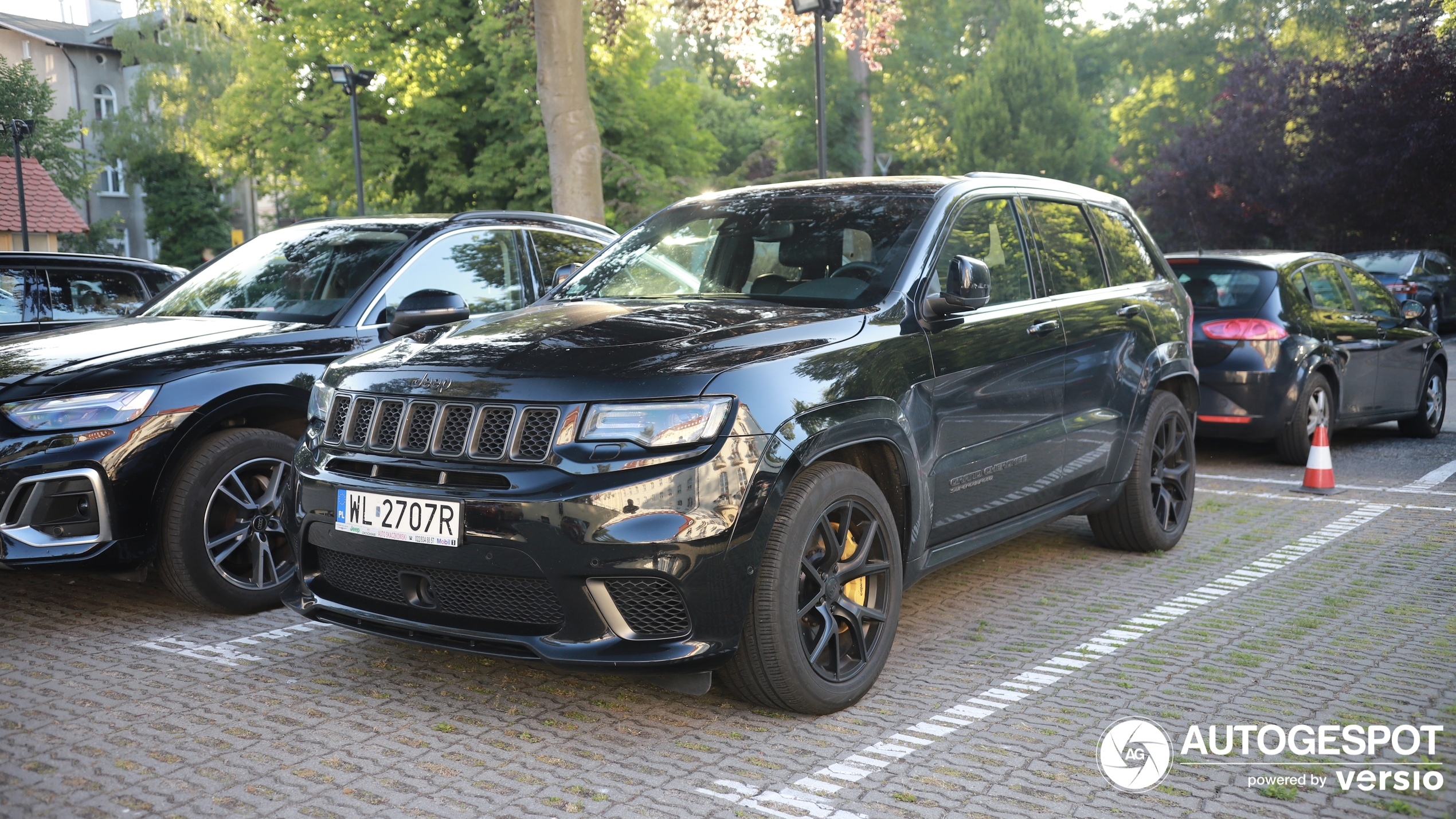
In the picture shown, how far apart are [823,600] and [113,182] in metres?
61.5

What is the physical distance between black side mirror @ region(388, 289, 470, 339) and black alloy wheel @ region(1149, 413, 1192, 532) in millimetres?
3539

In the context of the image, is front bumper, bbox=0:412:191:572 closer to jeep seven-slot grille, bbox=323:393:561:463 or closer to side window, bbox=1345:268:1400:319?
jeep seven-slot grille, bbox=323:393:561:463

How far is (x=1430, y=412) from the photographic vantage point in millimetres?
10852

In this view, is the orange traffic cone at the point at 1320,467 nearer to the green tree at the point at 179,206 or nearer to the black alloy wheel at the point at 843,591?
the black alloy wheel at the point at 843,591

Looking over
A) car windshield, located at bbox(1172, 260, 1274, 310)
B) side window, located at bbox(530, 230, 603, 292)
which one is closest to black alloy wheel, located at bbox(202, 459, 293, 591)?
side window, located at bbox(530, 230, 603, 292)

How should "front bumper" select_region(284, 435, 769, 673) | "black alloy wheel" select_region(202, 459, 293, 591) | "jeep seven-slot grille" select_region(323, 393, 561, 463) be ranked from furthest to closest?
1. "black alloy wheel" select_region(202, 459, 293, 591)
2. "jeep seven-slot grille" select_region(323, 393, 561, 463)
3. "front bumper" select_region(284, 435, 769, 673)

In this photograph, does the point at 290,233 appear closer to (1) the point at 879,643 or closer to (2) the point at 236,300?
(2) the point at 236,300

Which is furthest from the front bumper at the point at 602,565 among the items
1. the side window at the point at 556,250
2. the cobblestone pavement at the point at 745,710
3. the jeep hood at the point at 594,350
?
the side window at the point at 556,250

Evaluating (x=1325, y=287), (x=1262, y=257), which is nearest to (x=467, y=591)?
(x=1262, y=257)

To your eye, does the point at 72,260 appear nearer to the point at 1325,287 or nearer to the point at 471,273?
the point at 471,273

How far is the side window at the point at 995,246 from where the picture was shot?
16.5 ft

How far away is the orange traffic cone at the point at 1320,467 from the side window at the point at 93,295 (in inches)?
304

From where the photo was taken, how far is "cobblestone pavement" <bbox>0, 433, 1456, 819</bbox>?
3.46m

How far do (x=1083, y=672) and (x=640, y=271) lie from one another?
2440 mm
